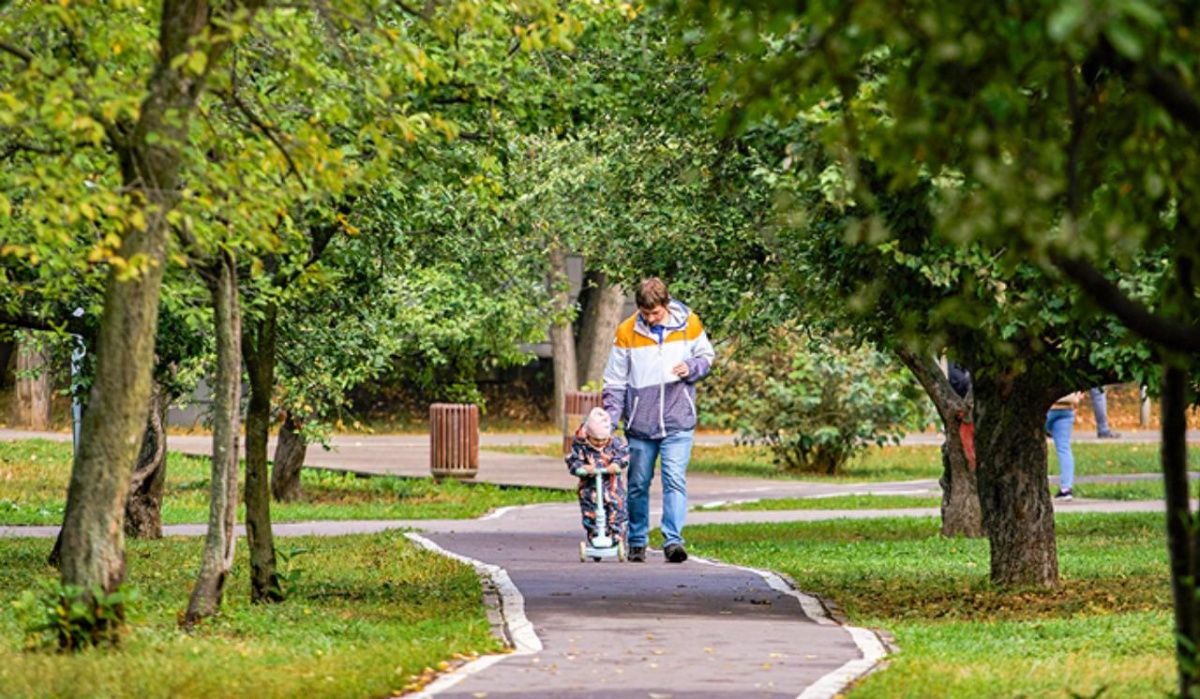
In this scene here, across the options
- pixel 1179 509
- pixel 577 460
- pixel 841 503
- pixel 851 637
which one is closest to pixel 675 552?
pixel 577 460

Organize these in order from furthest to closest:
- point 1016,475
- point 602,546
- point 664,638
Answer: point 602,546 → point 1016,475 → point 664,638

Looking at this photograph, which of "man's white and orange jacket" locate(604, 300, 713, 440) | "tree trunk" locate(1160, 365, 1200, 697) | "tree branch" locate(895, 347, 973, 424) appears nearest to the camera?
"tree trunk" locate(1160, 365, 1200, 697)

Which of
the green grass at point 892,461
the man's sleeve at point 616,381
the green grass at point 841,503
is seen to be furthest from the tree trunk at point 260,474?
the green grass at point 892,461

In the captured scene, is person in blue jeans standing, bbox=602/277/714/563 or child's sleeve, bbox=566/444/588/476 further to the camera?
child's sleeve, bbox=566/444/588/476

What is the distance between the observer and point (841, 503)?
25.7 m

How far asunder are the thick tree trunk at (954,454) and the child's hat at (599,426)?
3297 mm

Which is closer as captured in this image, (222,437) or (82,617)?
(82,617)

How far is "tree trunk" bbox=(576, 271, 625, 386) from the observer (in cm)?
4178

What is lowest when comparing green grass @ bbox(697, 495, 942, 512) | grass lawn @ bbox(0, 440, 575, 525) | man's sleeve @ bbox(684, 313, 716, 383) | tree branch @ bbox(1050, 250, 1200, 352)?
green grass @ bbox(697, 495, 942, 512)

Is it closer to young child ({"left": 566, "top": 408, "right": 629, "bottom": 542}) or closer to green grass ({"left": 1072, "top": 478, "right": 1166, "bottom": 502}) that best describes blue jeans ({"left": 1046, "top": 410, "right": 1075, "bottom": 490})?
green grass ({"left": 1072, "top": 478, "right": 1166, "bottom": 502})

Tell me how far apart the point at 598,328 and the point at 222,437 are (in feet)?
102

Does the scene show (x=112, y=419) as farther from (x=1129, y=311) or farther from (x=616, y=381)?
(x=616, y=381)

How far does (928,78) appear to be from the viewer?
6547 millimetres

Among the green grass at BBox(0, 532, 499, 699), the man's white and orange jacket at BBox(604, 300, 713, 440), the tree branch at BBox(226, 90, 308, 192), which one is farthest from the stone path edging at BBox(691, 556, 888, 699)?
the tree branch at BBox(226, 90, 308, 192)
